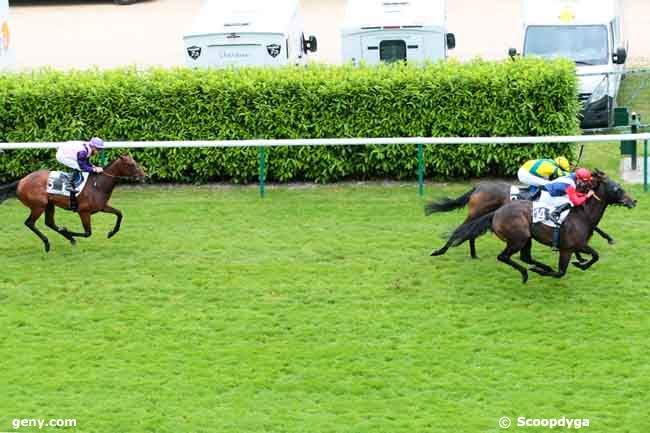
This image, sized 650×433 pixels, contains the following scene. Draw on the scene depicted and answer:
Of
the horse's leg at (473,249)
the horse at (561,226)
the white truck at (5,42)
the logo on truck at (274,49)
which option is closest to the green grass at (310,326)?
the horse's leg at (473,249)

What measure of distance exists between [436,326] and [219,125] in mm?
5252

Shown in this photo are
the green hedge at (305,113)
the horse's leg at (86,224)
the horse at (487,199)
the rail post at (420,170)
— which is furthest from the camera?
the green hedge at (305,113)

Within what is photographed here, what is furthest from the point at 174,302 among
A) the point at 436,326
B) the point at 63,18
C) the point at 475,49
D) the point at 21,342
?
the point at 63,18

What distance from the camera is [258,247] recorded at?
12820 mm

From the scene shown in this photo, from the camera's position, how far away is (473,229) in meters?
11.5

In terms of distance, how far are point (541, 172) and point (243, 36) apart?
8.17m

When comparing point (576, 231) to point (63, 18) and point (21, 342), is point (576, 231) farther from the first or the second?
point (63, 18)

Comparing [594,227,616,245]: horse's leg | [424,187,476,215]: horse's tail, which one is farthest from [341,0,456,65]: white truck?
[594,227,616,245]: horse's leg

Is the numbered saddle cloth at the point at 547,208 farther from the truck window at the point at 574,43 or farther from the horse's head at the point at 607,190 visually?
the truck window at the point at 574,43

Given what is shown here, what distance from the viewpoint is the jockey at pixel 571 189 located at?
36.2 ft

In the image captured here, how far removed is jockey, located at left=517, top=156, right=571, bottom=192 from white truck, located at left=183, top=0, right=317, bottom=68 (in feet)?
25.0

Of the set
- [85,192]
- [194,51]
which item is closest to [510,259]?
[85,192]

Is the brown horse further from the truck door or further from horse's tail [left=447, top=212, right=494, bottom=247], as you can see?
the truck door

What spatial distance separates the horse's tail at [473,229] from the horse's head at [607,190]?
0.92m
